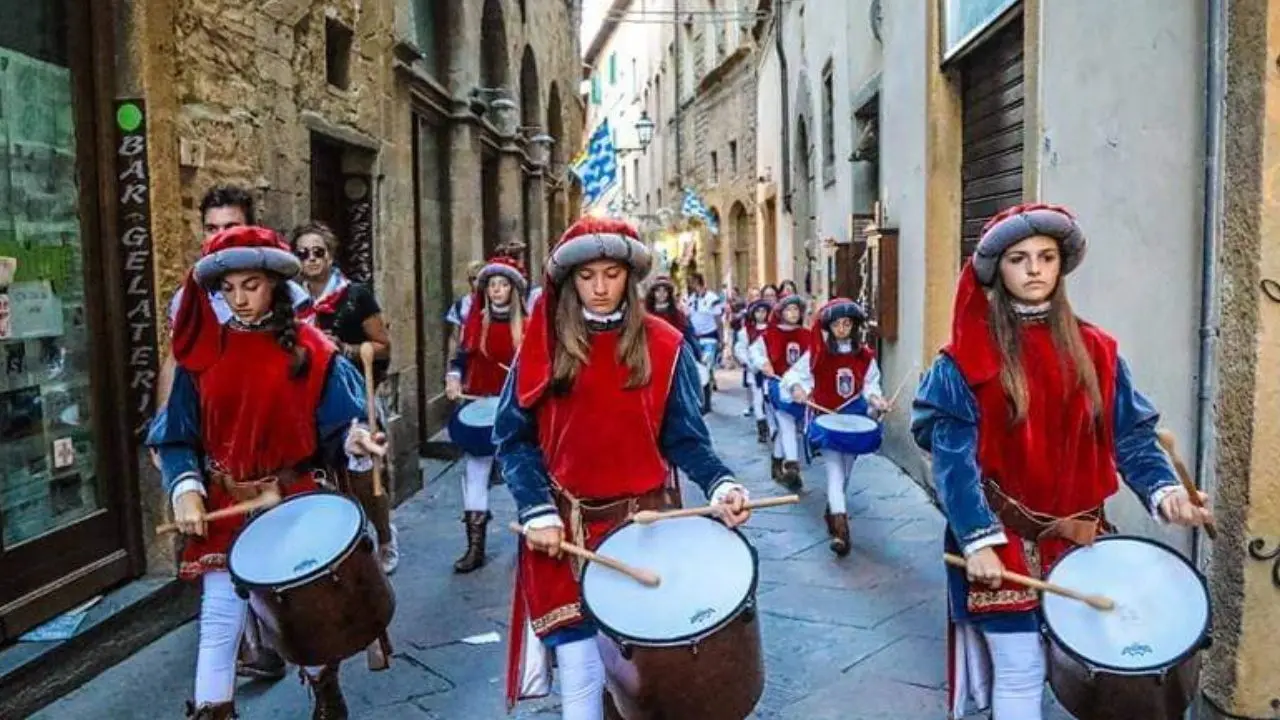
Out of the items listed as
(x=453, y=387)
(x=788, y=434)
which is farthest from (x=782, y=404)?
(x=453, y=387)

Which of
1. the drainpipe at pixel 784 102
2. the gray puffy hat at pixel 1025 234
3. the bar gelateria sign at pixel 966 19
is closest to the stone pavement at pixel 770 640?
the gray puffy hat at pixel 1025 234

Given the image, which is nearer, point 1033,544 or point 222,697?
point 1033,544

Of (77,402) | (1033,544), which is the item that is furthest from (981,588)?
(77,402)

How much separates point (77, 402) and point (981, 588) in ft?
12.4

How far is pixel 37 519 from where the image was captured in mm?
4734

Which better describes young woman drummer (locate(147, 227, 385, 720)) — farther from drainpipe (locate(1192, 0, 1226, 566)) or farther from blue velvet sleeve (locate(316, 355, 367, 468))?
drainpipe (locate(1192, 0, 1226, 566))

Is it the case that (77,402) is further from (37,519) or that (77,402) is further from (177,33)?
(177,33)

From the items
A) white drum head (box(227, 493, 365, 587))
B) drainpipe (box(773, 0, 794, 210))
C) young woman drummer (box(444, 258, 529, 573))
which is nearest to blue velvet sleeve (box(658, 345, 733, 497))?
white drum head (box(227, 493, 365, 587))

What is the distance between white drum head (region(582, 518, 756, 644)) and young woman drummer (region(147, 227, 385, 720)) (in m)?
1.10

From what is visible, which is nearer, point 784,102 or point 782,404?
point 782,404

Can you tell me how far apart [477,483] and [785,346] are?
143 inches

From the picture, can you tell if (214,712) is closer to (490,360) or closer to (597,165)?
(490,360)

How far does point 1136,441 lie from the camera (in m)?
3.18

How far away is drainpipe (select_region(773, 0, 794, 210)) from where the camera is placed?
58.9ft
